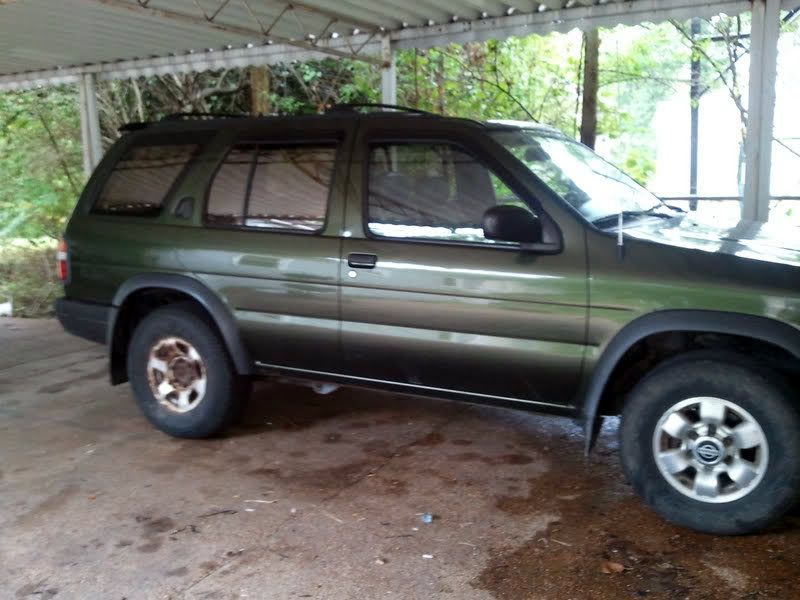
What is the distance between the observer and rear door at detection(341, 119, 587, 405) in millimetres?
3559

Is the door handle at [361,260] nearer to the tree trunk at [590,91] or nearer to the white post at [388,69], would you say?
the white post at [388,69]

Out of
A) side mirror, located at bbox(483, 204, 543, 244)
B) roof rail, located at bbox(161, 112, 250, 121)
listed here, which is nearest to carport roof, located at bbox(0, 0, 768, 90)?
roof rail, located at bbox(161, 112, 250, 121)

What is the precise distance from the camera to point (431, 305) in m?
3.80

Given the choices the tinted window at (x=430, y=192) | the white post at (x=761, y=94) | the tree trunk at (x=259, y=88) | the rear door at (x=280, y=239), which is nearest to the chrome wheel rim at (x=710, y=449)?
the tinted window at (x=430, y=192)

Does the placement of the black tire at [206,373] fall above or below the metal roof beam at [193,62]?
below

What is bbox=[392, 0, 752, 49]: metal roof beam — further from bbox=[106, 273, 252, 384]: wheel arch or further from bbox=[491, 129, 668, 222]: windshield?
bbox=[106, 273, 252, 384]: wheel arch

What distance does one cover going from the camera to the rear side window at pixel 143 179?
4.68 m

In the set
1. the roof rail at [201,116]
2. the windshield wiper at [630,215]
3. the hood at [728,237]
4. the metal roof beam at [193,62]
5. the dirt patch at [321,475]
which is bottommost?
the dirt patch at [321,475]

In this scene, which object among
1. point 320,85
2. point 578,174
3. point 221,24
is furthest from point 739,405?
point 320,85

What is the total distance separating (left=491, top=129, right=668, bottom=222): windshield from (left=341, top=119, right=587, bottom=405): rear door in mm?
209

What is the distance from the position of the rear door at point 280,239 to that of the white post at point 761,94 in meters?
3.70

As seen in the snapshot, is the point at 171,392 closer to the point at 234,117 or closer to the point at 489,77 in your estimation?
the point at 234,117

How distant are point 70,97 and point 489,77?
8867 mm

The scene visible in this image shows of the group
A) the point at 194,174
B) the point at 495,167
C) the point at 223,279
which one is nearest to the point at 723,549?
the point at 495,167
